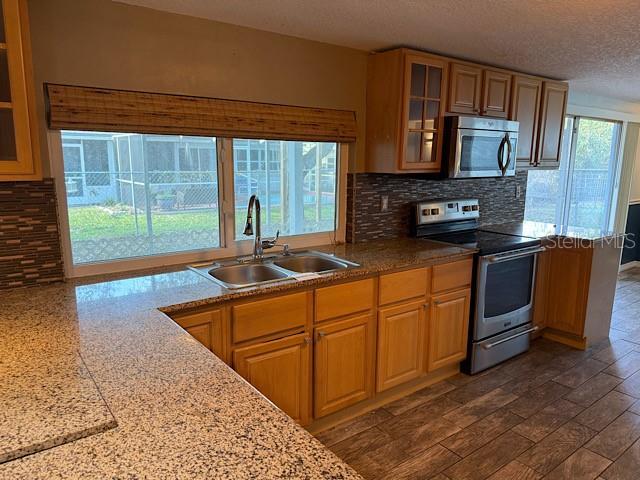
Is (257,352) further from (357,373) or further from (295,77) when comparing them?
(295,77)

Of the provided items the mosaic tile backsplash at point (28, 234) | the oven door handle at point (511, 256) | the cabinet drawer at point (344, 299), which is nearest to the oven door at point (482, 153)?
the oven door handle at point (511, 256)

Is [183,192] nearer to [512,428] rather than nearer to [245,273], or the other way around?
[245,273]

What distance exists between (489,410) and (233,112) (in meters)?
2.26

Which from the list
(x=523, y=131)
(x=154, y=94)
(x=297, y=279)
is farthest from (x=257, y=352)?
(x=523, y=131)

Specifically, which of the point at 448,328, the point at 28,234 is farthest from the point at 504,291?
the point at 28,234

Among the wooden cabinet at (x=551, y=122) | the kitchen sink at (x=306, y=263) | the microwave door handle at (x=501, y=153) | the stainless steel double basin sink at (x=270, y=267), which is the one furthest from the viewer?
the wooden cabinet at (x=551, y=122)

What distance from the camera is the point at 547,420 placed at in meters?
2.55

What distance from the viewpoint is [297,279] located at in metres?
2.19

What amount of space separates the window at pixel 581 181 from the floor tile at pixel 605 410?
2345 millimetres

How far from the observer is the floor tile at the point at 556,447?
2.19 m

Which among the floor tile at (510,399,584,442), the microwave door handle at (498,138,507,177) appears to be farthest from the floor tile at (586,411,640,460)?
the microwave door handle at (498,138,507,177)

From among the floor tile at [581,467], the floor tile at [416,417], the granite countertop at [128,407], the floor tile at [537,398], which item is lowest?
the floor tile at [416,417]

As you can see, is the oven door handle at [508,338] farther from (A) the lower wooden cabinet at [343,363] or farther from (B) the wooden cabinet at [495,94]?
(B) the wooden cabinet at [495,94]

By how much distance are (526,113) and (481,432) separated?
2467mm
